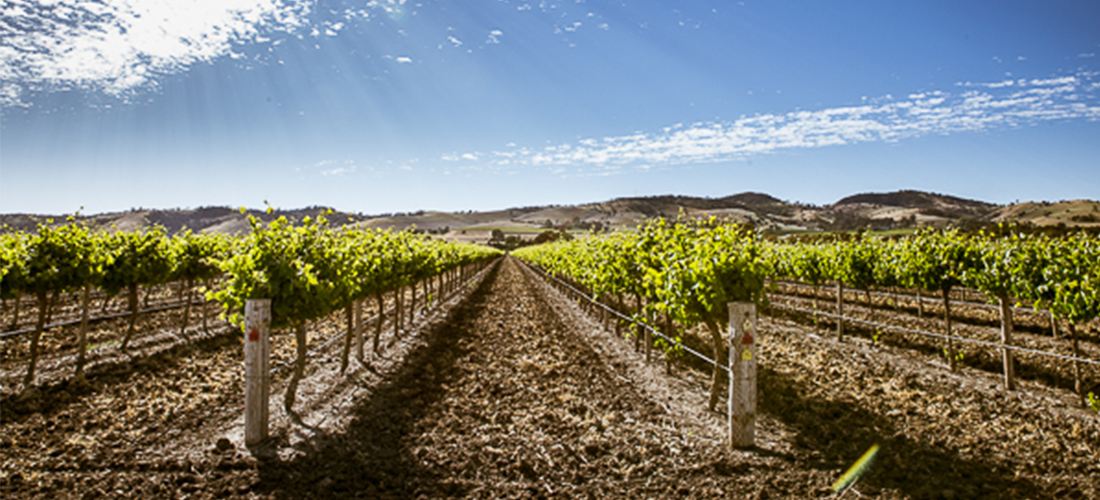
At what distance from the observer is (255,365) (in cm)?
661

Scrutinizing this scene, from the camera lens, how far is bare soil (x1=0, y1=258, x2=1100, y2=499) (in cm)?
567

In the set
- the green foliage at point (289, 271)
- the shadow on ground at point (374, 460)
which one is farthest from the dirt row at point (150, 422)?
the green foliage at point (289, 271)

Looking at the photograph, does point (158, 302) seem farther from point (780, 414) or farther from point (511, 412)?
point (780, 414)

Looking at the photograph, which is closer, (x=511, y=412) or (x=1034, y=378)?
(x=511, y=412)

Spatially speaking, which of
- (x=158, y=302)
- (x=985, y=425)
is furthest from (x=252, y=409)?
(x=158, y=302)

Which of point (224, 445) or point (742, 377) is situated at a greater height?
point (742, 377)

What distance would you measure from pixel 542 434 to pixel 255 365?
11.9 feet

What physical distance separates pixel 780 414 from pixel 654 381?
8.23ft

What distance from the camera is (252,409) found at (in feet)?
21.8

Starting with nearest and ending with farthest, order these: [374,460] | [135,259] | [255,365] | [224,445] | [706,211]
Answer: [374,460] < [224,445] < [255,365] < [135,259] < [706,211]

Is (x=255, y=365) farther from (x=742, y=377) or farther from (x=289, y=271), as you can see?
(x=742, y=377)

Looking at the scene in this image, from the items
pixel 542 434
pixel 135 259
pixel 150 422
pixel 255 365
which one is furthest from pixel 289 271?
pixel 135 259

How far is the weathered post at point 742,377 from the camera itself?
6.51m

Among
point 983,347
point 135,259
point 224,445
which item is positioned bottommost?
point 983,347
